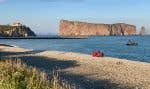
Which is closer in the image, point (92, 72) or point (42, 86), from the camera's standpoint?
point (42, 86)

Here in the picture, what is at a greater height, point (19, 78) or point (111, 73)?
point (19, 78)

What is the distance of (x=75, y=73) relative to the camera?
88.8 feet

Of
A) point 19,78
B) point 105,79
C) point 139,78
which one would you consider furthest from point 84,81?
point 19,78

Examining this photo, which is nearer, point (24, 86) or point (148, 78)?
point (24, 86)

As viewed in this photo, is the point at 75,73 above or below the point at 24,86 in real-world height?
below

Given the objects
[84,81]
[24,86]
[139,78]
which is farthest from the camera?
[139,78]

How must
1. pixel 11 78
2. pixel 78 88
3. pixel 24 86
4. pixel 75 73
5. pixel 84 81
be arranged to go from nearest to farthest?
pixel 24 86
pixel 11 78
pixel 78 88
pixel 84 81
pixel 75 73

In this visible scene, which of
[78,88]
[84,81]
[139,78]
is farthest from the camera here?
[139,78]

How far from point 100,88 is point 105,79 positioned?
3538 millimetres

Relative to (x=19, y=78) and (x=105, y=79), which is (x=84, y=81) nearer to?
(x=105, y=79)

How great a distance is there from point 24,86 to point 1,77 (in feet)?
4.73

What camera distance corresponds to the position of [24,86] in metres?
12.6

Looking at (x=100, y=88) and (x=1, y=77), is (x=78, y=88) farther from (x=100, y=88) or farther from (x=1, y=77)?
(x=1, y=77)

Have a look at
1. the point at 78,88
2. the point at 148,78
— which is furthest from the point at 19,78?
the point at 148,78
